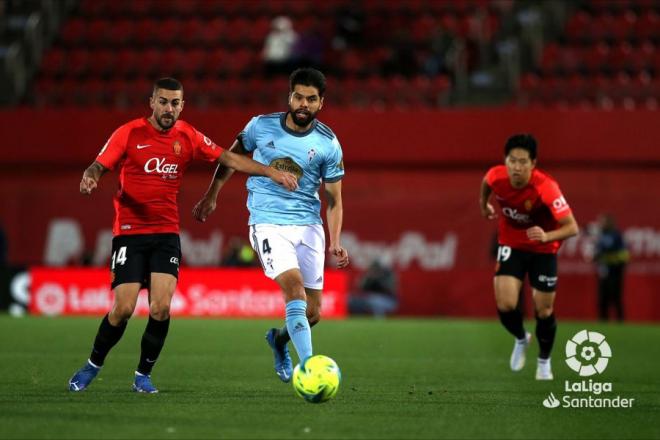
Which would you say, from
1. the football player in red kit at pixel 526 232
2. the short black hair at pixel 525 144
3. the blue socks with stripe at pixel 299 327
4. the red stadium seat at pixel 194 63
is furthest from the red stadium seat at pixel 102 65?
the blue socks with stripe at pixel 299 327

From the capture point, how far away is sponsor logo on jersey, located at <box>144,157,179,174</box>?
9195 mm

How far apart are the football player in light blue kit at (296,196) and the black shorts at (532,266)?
8.27 ft

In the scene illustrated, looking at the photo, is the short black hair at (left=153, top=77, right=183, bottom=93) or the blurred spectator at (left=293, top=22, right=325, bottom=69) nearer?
the short black hair at (left=153, top=77, right=183, bottom=93)

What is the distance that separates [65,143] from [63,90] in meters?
1.29

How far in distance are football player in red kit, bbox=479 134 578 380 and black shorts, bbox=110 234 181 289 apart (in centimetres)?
360

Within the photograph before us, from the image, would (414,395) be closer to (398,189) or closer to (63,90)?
(398,189)

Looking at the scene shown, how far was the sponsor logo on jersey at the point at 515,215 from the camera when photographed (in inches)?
444

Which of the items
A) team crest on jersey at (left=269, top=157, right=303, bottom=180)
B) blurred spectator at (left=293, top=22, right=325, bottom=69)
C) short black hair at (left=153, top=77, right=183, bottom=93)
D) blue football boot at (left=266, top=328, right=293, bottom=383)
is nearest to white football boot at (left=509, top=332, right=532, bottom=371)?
blue football boot at (left=266, top=328, right=293, bottom=383)

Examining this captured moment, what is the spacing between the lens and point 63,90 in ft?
88.3

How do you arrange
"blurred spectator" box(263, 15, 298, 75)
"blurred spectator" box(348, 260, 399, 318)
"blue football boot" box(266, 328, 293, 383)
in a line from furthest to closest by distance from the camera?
"blurred spectator" box(263, 15, 298, 75) < "blurred spectator" box(348, 260, 399, 318) < "blue football boot" box(266, 328, 293, 383)

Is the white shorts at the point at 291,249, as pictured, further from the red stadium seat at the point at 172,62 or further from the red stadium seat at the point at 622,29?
the red stadium seat at the point at 622,29

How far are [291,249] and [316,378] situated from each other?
49.9 inches

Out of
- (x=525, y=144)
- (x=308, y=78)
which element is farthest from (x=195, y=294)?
(x=308, y=78)

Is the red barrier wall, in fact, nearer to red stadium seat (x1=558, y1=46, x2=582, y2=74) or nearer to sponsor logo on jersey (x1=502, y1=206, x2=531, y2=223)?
red stadium seat (x1=558, y1=46, x2=582, y2=74)
